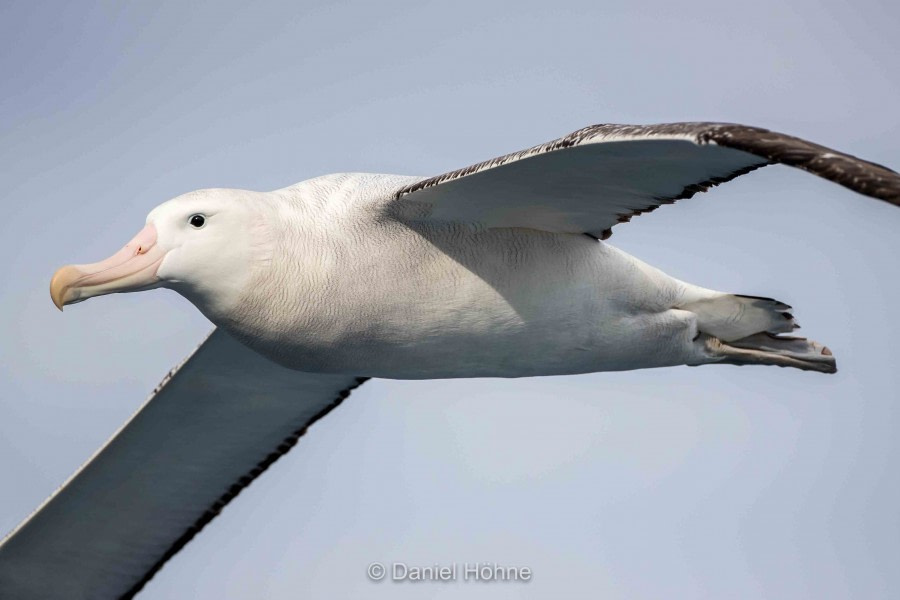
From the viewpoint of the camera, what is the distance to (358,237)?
10.6 m

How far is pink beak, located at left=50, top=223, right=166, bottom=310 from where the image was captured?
9820 millimetres

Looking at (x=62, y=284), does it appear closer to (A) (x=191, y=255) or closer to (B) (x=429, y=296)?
(A) (x=191, y=255)

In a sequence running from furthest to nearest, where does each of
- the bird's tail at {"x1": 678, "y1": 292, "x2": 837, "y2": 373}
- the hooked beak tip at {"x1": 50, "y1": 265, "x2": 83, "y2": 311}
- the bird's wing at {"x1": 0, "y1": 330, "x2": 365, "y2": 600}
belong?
the bird's wing at {"x1": 0, "y1": 330, "x2": 365, "y2": 600} → the bird's tail at {"x1": 678, "y1": 292, "x2": 837, "y2": 373} → the hooked beak tip at {"x1": 50, "y1": 265, "x2": 83, "y2": 311}

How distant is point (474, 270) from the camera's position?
10875 millimetres

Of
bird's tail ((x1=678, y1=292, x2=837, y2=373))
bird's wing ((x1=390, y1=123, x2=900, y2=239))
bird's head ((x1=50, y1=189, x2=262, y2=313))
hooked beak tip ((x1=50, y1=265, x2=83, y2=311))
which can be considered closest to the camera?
bird's wing ((x1=390, y1=123, x2=900, y2=239))

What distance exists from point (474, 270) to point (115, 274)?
2485 millimetres

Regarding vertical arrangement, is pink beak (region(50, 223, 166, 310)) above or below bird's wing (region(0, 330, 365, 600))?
above

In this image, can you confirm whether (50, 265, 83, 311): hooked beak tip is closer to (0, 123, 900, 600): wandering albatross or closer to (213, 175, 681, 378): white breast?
(0, 123, 900, 600): wandering albatross

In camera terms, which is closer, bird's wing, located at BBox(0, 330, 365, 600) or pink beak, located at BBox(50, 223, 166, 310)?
pink beak, located at BBox(50, 223, 166, 310)

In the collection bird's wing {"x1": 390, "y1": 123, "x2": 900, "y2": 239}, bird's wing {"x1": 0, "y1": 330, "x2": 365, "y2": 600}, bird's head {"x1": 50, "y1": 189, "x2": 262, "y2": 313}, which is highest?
bird's wing {"x1": 390, "y1": 123, "x2": 900, "y2": 239}

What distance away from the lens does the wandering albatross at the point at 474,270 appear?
9953 millimetres

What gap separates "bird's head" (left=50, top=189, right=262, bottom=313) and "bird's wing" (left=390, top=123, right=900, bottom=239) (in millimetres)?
1106

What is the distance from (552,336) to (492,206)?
1.03 meters

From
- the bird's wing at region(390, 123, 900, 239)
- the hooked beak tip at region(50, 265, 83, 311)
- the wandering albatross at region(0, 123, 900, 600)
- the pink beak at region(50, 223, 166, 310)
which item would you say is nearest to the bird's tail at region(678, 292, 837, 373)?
the wandering albatross at region(0, 123, 900, 600)
